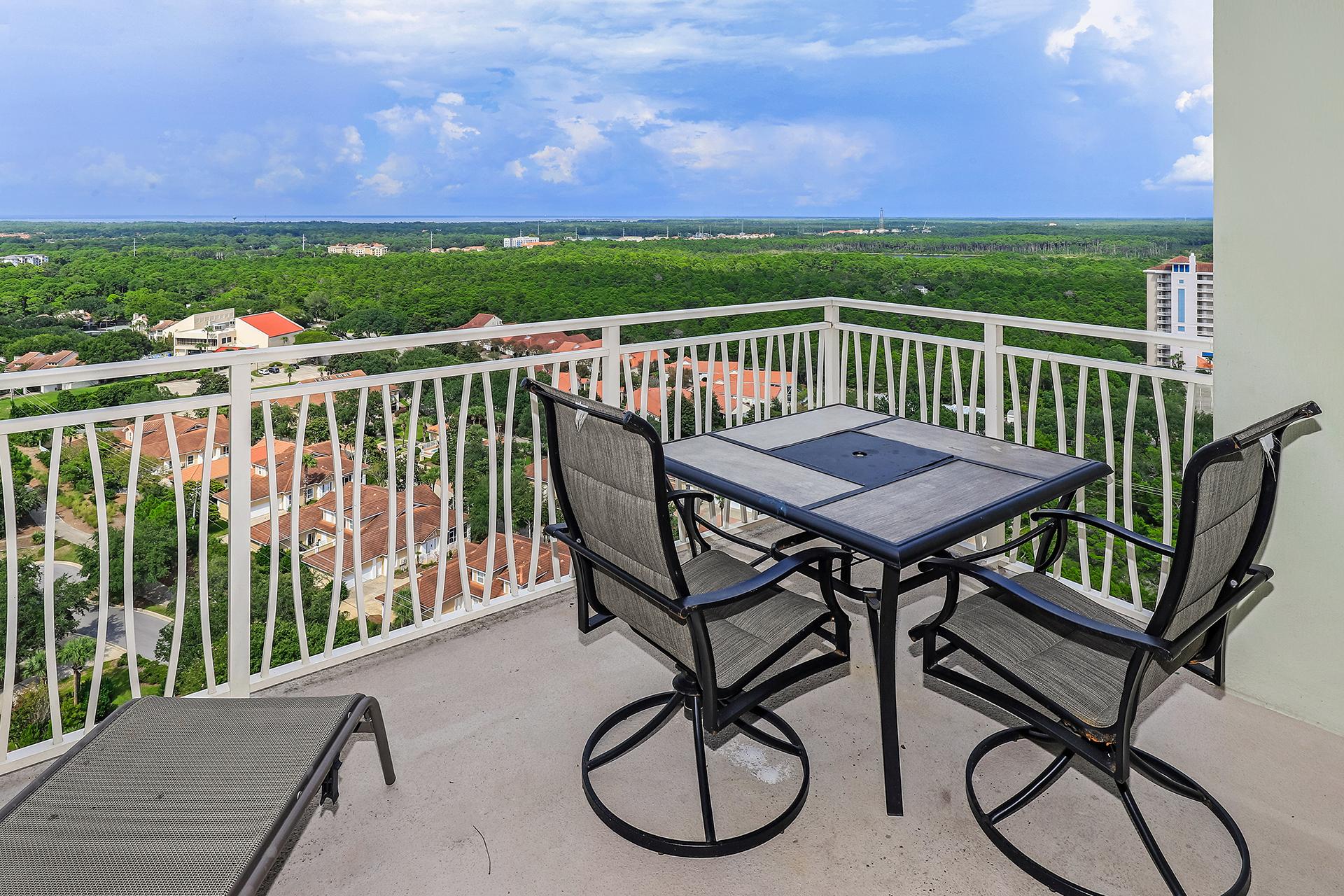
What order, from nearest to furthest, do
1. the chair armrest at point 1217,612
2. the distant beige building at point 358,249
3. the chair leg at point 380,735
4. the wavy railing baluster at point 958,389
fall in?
the chair armrest at point 1217,612 < the chair leg at point 380,735 < the wavy railing baluster at point 958,389 < the distant beige building at point 358,249

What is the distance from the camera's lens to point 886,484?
7.43 feet

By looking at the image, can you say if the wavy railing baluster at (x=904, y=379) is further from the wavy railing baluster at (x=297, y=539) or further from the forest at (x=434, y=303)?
the wavy railing baluster at (x=297, y=539)

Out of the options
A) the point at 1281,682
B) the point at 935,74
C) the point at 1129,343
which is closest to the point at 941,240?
the point at 1129,343

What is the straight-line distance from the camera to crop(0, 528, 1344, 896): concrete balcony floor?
1846mm

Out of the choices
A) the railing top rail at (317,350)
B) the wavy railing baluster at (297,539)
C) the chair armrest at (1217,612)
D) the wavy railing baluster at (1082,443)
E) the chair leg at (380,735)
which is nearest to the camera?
the chair armrest at (1217,612)

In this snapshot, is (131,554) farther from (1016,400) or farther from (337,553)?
(1016,400)

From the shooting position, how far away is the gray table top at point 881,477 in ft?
6.37

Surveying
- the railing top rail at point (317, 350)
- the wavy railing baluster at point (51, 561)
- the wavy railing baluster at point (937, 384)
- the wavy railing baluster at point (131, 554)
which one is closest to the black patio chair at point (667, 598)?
the railing top rail at point (317, 350)

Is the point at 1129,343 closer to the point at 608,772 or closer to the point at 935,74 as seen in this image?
the point at 608,772

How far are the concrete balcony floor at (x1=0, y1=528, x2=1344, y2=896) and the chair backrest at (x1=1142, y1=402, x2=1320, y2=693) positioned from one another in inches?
23.2

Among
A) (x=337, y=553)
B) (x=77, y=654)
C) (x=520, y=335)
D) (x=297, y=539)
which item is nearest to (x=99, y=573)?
(x=77, y=654)

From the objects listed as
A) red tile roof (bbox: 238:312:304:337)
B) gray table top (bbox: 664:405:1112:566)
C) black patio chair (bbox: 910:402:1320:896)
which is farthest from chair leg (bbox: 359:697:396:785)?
red tile roof (bbox: 238:312:304:337)

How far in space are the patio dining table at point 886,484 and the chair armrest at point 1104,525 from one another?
78 millimetres

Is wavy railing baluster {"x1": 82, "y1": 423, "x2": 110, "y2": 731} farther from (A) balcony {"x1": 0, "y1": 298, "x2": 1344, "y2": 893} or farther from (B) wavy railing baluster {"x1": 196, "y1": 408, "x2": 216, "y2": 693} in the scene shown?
(B) wavy railing baluster {"x1": 196, "y1": 408, "x2": 216, "y2": 693}
